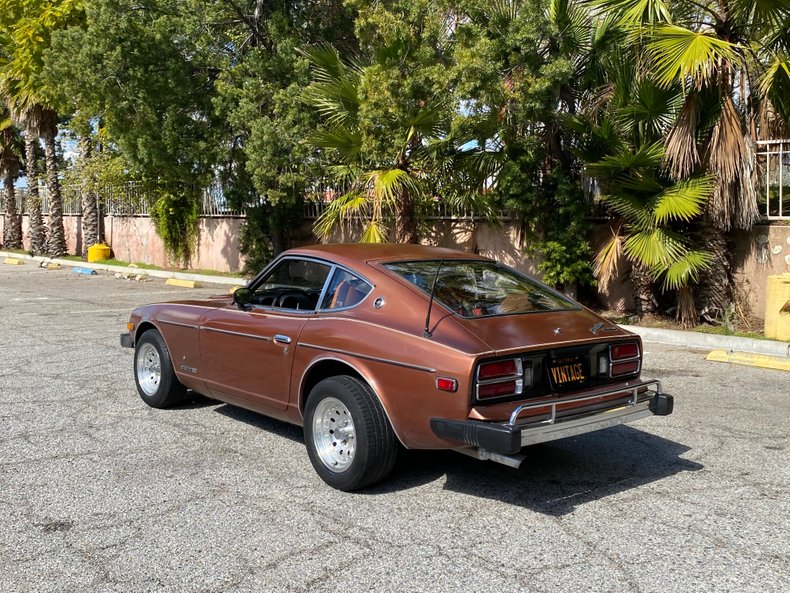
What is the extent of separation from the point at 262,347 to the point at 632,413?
100 inches

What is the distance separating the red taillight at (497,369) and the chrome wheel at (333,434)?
0.97 meters

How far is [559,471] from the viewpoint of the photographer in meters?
5.56

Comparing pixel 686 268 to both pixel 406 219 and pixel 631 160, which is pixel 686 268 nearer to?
pixel 631 160

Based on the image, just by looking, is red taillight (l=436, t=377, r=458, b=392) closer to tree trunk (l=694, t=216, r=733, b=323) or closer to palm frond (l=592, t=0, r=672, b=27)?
tree trunk (l=694, t=216, r=733, b=323)

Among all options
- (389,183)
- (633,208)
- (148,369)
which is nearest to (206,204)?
(389,183)

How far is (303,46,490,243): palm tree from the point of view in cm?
1259

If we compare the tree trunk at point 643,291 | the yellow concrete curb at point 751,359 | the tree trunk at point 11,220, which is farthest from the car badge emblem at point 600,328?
the tree trunk at point 11,220

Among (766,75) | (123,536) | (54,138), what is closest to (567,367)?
(123,536)

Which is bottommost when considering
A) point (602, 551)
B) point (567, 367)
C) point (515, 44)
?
point (602, 551)

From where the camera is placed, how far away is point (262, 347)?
5758mm

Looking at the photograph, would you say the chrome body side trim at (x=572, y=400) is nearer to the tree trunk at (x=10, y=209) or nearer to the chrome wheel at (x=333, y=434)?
the chrome wheel at (x=333, y=434)

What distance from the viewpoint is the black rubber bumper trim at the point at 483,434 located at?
4.28 metres

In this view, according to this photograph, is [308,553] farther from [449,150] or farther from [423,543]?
[449,150]

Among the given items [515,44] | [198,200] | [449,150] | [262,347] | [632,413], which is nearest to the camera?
[632,413]
